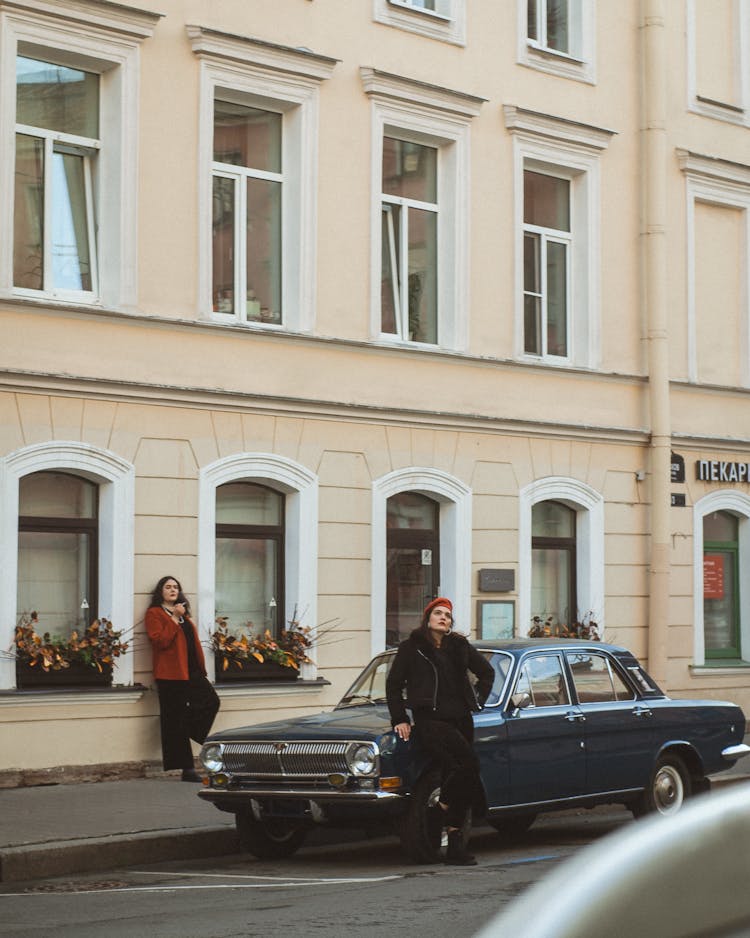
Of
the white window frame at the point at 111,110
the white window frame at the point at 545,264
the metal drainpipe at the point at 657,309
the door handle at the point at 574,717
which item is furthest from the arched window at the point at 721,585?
the door handle at the point at 574,717

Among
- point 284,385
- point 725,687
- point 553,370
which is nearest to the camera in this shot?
point 284,385

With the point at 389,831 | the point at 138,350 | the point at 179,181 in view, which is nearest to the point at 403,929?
the point at 389,831

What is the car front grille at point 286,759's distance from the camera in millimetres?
10547

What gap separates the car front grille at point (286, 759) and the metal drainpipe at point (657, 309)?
10.4 meters

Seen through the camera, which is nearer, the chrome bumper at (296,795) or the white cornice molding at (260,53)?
the chrome bumper at (296,795)

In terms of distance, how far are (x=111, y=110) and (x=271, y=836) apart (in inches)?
312

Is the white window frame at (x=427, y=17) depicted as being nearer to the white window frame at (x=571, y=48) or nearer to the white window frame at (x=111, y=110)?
the white window frame at (x=571, y=48)

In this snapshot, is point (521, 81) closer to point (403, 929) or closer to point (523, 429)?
point (523, 429)

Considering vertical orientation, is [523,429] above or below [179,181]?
below

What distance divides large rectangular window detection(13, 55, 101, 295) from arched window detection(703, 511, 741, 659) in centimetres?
980

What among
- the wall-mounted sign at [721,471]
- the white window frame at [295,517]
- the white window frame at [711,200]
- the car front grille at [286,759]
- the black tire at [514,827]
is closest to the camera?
the car front grille at [286,759]

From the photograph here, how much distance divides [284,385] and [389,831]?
6108 millimetres

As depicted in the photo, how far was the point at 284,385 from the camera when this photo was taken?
56.4 ft

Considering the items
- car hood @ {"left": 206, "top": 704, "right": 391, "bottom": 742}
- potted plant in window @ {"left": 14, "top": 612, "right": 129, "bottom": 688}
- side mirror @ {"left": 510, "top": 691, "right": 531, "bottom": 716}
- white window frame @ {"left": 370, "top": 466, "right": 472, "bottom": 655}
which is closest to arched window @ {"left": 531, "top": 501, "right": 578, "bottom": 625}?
white window frame @ {"left": 370, "top": 466, "right": 472, "bottom": 655}
